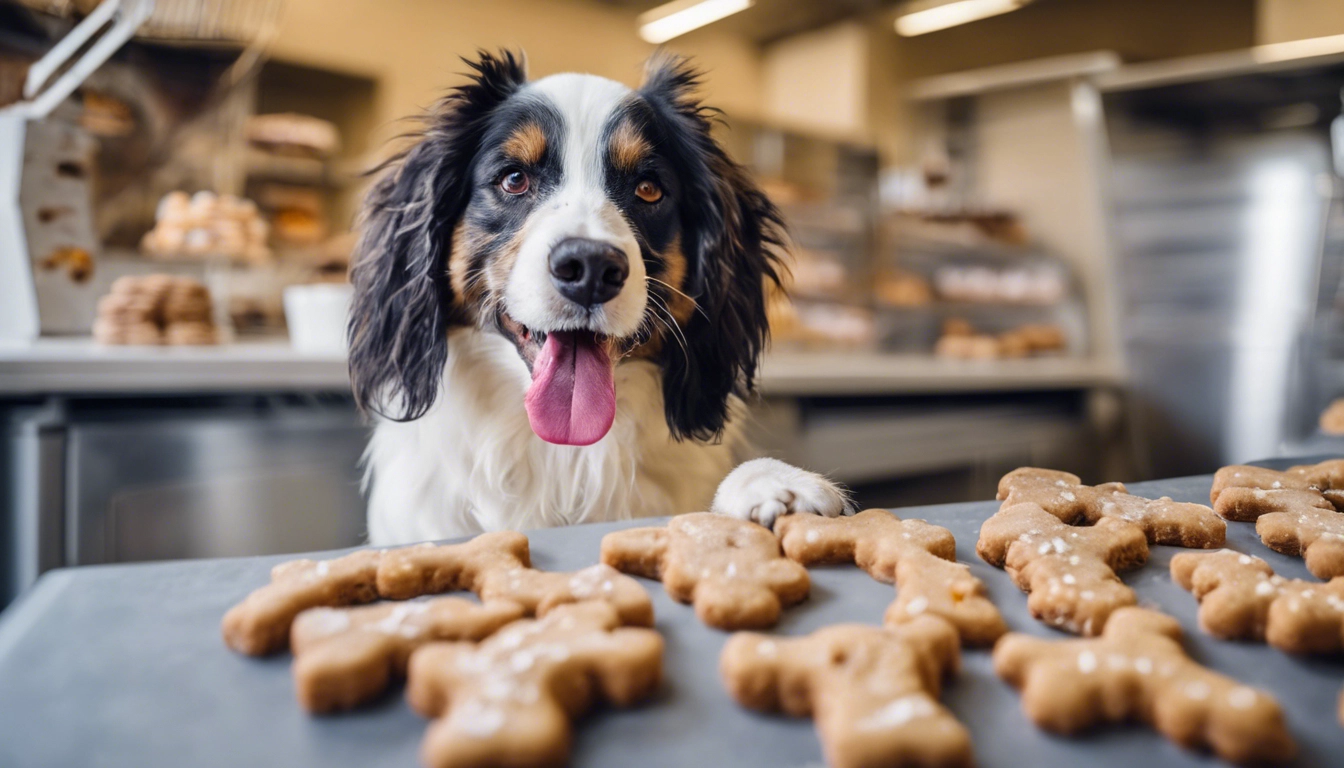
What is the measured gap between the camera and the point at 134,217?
299 centimetres

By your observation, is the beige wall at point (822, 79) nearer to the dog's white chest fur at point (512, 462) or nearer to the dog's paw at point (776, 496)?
the dog's white chest fur at point (512, 462)

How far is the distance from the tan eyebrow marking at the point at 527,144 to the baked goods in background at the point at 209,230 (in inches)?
55.3

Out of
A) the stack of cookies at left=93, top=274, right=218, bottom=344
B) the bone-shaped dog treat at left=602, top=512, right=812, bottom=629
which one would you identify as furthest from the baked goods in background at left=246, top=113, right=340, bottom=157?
the bone-shaped dog treat at left=602, top=512, right=812, bottom=629

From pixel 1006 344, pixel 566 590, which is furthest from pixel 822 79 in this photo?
pixel 566 590

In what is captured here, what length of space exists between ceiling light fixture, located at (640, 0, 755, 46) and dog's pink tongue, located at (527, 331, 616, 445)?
5784 millimetres

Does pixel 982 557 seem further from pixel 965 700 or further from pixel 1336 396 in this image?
pixel 1336 396

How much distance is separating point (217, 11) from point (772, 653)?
2.16 meters

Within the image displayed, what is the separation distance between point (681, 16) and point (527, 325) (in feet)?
19.9

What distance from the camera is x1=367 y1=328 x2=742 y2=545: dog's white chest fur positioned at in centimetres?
114

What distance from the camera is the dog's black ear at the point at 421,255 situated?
114 cm

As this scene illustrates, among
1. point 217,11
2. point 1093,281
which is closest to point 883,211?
point 1093,281

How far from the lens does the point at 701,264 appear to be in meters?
1.20

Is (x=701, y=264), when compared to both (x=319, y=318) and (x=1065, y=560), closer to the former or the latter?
(x=1065, y=560)

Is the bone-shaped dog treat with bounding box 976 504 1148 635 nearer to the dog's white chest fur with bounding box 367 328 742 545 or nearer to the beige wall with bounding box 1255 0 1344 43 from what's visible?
the dog's white chest fur with bounding box 367 328 742 545
